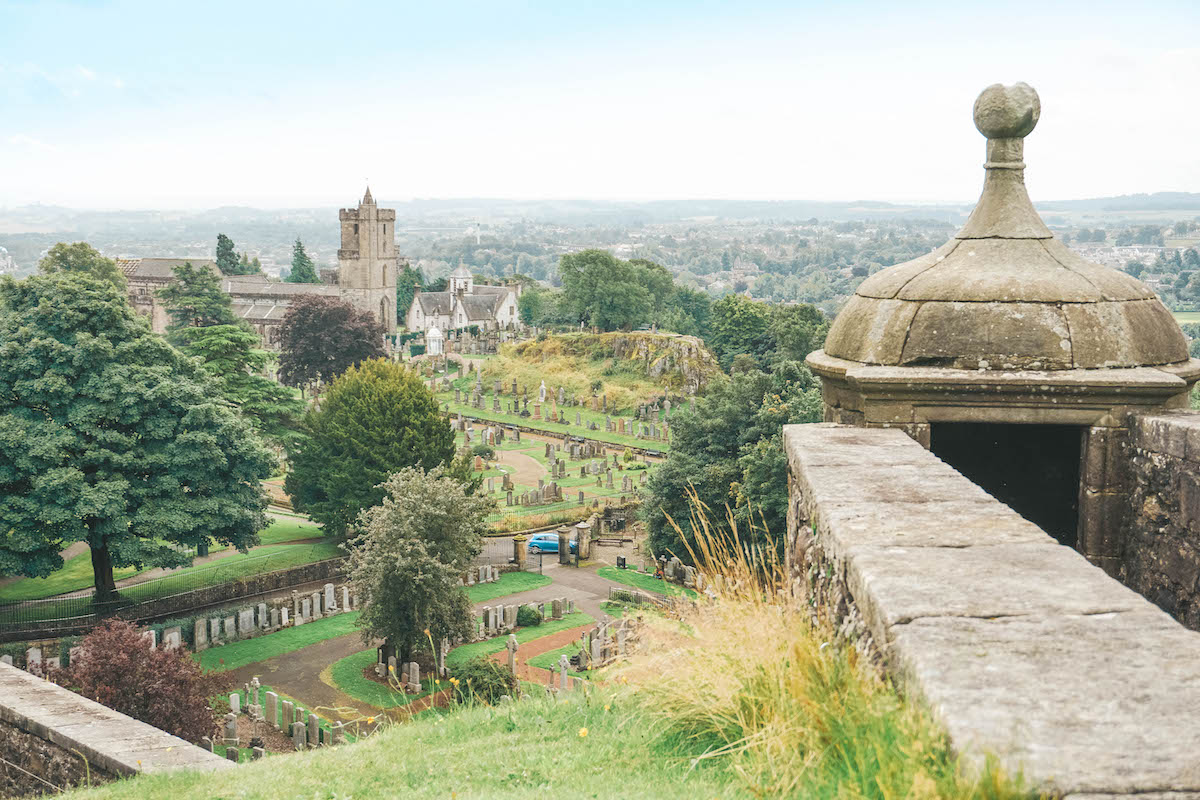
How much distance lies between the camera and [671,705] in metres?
4.82

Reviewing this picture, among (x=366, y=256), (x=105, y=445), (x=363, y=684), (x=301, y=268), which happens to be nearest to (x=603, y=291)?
(x=366, y=256)

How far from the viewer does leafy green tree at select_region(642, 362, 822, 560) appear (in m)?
29.7

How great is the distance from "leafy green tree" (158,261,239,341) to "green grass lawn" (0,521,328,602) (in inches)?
1426

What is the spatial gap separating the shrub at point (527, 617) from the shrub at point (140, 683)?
1082cm

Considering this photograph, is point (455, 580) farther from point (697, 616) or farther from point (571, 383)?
point (571, 383)

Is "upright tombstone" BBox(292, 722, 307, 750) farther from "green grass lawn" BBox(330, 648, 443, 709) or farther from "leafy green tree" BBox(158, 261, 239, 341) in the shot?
"leafy green tree" BBox(158, 261, 239, 341)

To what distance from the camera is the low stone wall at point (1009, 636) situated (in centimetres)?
250

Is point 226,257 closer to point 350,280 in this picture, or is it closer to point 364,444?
point 350,280

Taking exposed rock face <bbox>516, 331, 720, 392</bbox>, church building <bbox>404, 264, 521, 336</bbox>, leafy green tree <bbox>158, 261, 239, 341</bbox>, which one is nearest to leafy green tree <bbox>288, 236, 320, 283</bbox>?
church building <bbox>404, 264, 521, 336</bbox>

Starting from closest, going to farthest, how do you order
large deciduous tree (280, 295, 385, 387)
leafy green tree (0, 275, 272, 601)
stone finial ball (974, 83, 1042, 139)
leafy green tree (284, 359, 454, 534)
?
1. stone finial ball (974, 83, 1042, 139)
2. leafy green tree (0, 275, 272, 601)
3. leafy green tree (284, 359, 454, 534)
4. large deciduous tree (280, 295, 385, 387)

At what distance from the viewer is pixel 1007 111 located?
645 centimetres

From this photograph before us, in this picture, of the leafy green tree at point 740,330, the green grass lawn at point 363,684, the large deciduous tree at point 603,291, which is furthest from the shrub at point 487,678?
the large deciduous tree at point 603,291

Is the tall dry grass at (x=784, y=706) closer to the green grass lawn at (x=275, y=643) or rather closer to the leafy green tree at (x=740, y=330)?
the green grass lawn at (x=275, y=643)

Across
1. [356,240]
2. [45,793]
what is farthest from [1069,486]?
[356,240]
